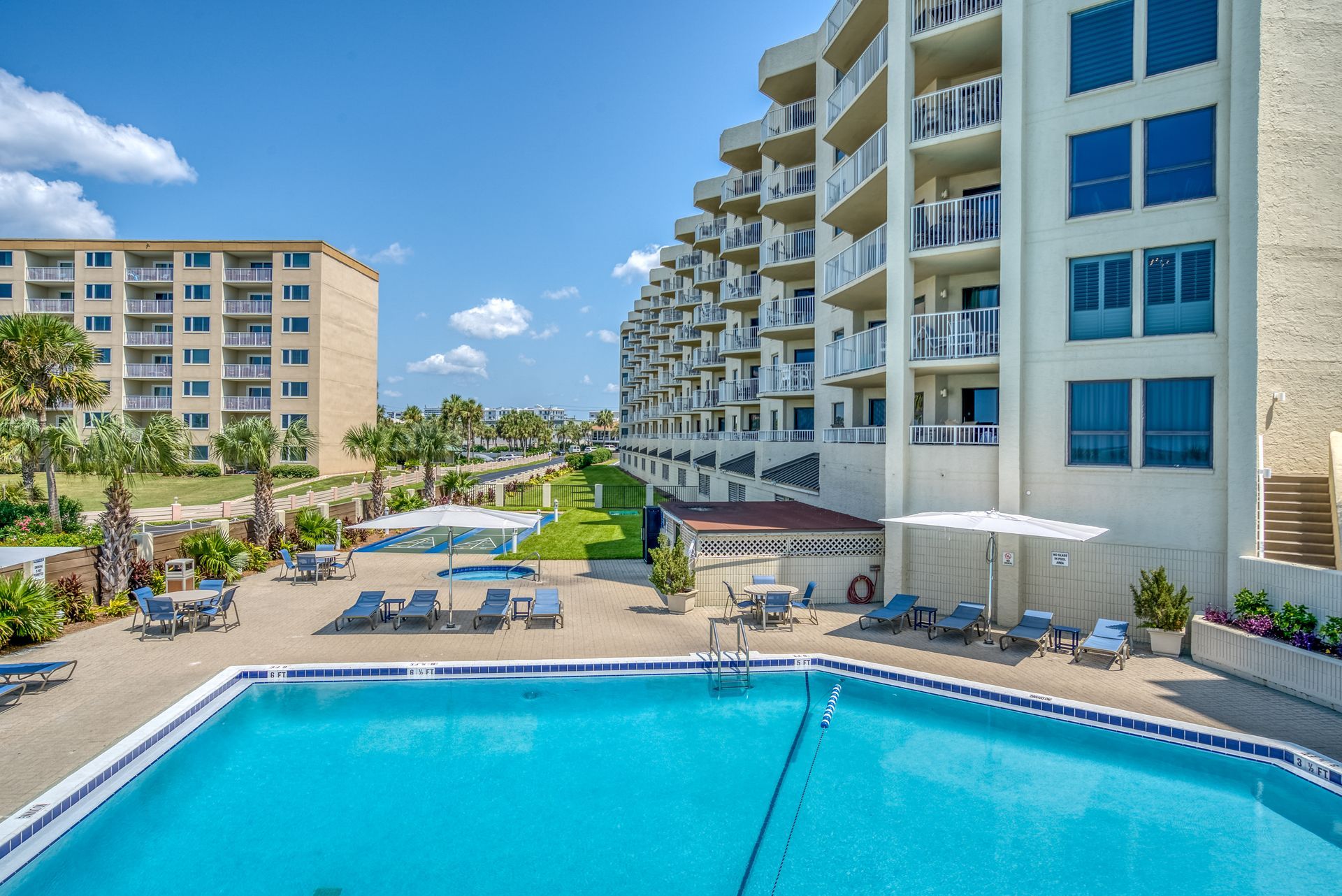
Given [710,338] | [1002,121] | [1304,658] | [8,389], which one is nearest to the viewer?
[1304,658]

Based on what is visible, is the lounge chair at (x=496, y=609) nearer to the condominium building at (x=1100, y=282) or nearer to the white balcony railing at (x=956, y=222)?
the condominium building at (x=1100, y=282)

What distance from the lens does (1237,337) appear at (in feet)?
40.5

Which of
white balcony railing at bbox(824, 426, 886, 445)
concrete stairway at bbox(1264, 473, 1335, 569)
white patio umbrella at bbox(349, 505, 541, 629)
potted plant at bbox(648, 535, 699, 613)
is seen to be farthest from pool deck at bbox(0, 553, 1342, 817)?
white balcony railing at bbox(824, 426, 886, 445)

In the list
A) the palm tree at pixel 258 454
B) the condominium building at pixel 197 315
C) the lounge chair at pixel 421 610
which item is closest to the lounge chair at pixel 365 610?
the lounge chair at pixel 421 610

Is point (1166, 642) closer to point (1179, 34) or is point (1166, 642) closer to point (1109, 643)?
point (1109, 643)

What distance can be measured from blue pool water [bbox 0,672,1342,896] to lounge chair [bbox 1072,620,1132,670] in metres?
2.70

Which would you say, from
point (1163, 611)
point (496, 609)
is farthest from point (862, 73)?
point (496, 609)

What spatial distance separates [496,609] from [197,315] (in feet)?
175

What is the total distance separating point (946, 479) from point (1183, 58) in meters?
9.32

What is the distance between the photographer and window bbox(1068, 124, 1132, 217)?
44.7 feet

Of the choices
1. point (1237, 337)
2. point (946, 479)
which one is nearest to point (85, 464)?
point (946, 479)

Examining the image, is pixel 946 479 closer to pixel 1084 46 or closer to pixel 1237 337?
pixel 1237 337

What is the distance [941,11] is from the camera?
15758mm

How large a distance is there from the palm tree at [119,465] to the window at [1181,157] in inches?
865
